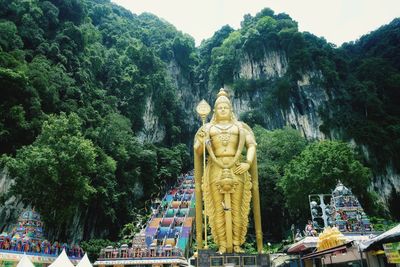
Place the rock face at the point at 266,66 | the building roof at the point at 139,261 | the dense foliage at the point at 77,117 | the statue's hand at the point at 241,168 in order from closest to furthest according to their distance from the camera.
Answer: the statue's hand at the point at 241,168
the building roof at the point at 139,261
the dense foliage at the point at 77,117
the rock face at the point at 266,66

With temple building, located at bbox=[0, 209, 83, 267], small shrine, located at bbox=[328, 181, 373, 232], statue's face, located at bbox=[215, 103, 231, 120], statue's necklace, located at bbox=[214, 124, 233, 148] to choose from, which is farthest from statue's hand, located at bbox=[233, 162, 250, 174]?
temple building, located at bbox=[0, 209, 83, 267]

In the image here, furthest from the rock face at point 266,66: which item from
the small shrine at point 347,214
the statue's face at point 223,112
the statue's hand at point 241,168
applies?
the statue's hand at point 241,168

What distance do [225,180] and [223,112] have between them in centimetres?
152

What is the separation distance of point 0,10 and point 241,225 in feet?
66.6

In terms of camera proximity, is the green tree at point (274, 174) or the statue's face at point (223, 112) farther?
the green tree at point (274, 174)

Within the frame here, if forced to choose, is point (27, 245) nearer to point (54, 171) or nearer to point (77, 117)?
point (54, 171)

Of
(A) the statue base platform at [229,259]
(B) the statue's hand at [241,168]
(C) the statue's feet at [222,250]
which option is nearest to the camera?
(A) the statue base platform at [229,259]

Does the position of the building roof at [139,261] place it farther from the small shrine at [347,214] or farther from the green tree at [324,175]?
the green tree at [324,175]

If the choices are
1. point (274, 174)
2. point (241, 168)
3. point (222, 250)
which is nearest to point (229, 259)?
point (222, 250)

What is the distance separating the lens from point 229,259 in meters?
5.73

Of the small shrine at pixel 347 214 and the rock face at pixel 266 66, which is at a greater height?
the rock face at pixel 266 66

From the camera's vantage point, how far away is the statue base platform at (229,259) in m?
5.69

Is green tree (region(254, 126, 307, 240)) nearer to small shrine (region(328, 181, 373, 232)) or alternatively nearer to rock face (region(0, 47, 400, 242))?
rock face (region(0, 47, 400, 242))

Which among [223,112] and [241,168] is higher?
[223,112]
